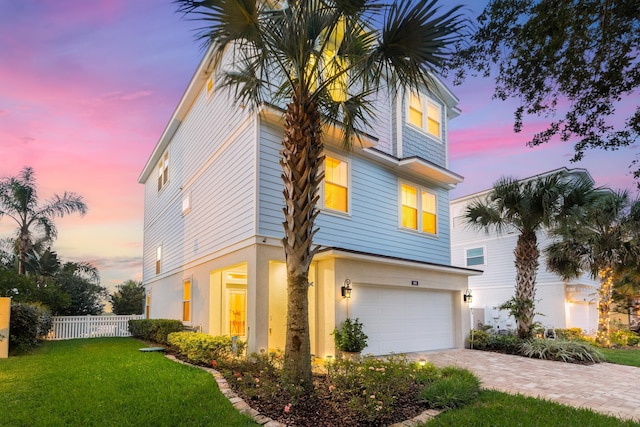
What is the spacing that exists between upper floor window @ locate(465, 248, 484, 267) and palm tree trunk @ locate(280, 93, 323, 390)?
19.9 m

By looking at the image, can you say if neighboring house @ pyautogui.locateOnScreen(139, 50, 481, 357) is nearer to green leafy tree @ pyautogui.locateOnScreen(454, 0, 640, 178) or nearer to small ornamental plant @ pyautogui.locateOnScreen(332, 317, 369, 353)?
small ornamental plant @ pyautogui.locateOnScreen(332, 317, 369, 353)

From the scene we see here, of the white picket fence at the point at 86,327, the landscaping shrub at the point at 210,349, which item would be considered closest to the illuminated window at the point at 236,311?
the landscaping shrub at the point at 210,349

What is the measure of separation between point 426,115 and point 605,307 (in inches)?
425

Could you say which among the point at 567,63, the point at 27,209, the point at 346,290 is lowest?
the point at 346,290

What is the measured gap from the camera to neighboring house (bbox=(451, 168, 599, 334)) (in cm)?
2108

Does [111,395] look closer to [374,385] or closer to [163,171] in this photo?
[374,385]

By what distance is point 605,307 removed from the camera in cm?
1652

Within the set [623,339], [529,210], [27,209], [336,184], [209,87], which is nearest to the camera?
[336,184]

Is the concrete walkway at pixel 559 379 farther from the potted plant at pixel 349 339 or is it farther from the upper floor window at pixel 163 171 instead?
the upper floor window at pixel 163 171

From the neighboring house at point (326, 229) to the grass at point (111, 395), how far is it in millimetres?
2327

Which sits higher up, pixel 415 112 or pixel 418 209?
pixel 415 112

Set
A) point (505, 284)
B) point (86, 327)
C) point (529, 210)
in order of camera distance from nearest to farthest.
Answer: point (529, 210), point (86, 327), point (505, 284)

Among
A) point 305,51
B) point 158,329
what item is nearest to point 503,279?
point 158,329

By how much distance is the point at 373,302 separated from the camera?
11.2 metres
